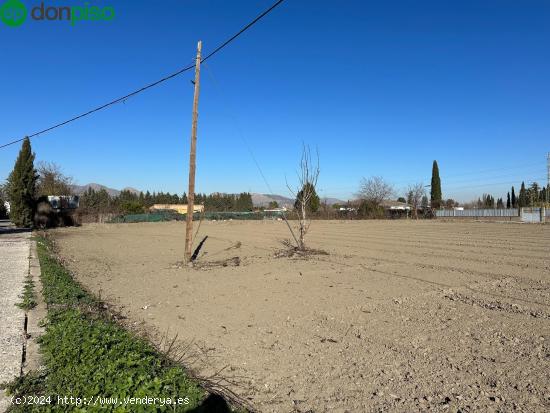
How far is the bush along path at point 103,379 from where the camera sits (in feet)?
11.7

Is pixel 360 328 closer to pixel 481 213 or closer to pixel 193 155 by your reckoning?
pixel 193 155

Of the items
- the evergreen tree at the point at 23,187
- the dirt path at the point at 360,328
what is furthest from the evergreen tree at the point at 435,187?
the dirt path at the point at 360,328

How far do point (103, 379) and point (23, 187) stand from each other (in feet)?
122

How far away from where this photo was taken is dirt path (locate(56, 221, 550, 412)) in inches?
164

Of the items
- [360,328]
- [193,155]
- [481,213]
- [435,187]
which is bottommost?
[360,328]

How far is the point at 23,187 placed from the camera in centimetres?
3522

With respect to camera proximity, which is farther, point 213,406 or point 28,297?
point 28,297

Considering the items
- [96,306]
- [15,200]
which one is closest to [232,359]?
[96,306]

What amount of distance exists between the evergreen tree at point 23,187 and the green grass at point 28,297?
97.7ft

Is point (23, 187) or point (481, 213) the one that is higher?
point (23, 187)

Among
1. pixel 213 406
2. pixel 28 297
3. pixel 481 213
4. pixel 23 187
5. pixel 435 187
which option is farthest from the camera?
pixel 435 187

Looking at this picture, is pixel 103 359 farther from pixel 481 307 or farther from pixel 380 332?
pixel 481 307

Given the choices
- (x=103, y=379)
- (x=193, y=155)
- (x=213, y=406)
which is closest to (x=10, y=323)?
(x=103, y=379)

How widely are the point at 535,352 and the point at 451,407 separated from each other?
2.14 m
